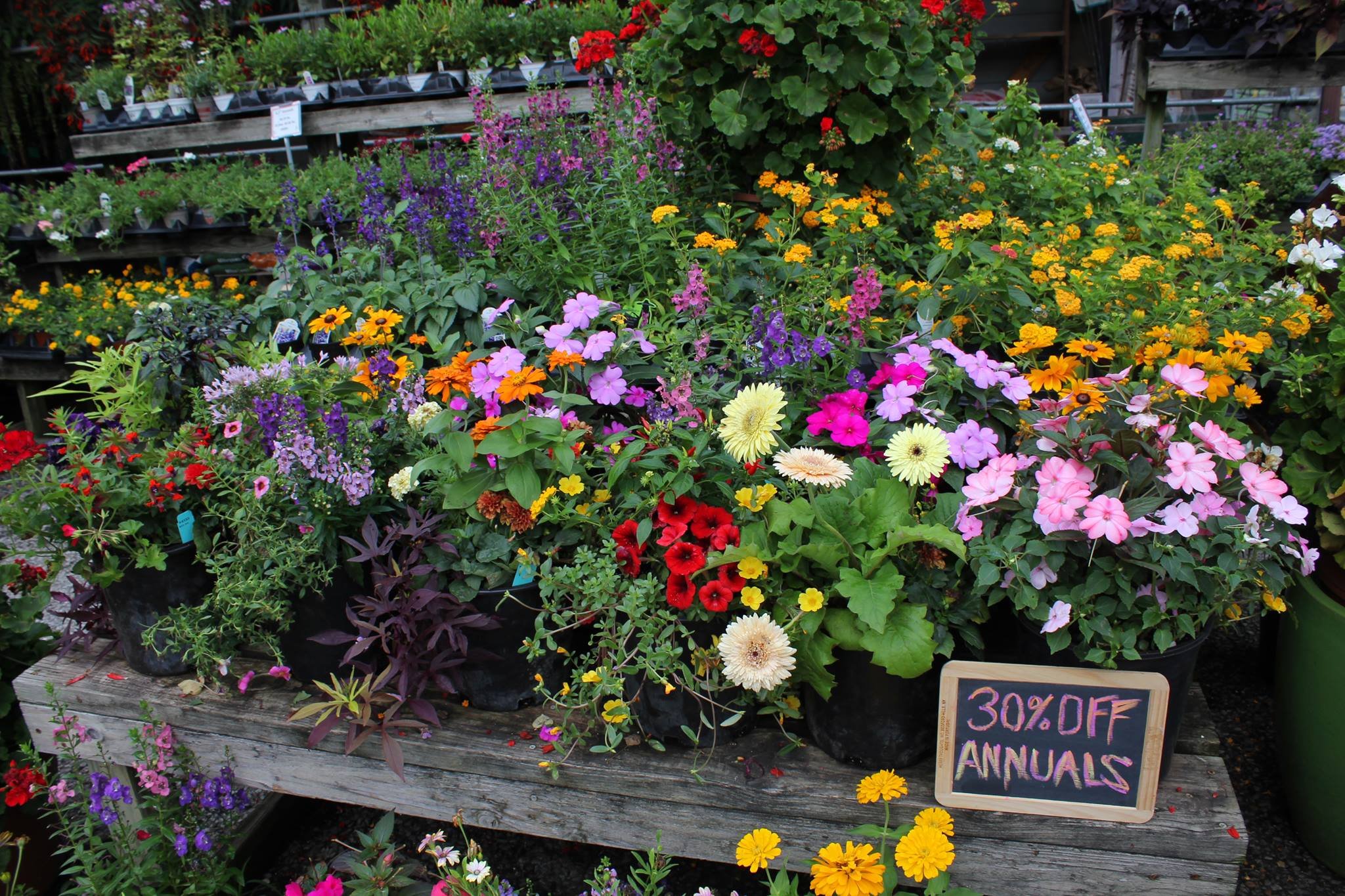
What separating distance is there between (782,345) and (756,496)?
41 centimetres

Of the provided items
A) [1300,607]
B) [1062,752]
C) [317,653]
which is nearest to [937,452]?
[1062,752]

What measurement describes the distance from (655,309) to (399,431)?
2.13 ft

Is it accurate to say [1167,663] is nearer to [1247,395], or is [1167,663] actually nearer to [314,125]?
[1247,395]

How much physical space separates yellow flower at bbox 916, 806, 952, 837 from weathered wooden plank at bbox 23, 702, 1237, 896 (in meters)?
0.11

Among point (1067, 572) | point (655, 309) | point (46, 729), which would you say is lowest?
point (46, 729)

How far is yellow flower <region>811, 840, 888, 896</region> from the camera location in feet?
3.91

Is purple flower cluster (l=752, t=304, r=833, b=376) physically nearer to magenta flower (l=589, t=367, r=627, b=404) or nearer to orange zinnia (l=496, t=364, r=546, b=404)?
magenta flower (l=589, t=367, r=627, b=404)

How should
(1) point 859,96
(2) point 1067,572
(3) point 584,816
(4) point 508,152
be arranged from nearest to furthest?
(2) point 1067,572
(3) point 584,816
(1) point 859,96
(4) point 508,152

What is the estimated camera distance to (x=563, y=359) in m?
1.58

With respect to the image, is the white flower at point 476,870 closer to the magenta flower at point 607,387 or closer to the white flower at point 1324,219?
the magenta flower at point 607,387

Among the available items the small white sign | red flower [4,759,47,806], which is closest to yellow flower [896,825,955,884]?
red flower [4,759,47,806]

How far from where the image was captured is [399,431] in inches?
68.2

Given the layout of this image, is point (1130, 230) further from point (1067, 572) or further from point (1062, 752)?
point (1062, 752)

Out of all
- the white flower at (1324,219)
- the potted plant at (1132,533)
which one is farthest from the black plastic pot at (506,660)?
the white flower at (1324,219)
